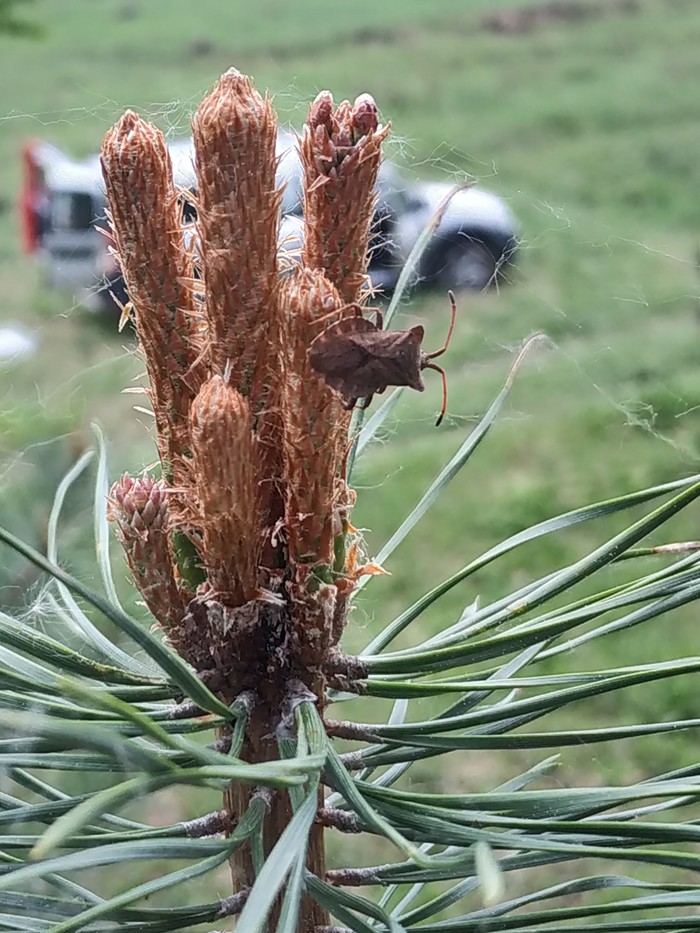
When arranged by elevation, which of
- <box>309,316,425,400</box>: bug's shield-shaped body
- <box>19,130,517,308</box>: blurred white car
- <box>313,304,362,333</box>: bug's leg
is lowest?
<box>309,316,425,400</box>: bug's shield-shaped body

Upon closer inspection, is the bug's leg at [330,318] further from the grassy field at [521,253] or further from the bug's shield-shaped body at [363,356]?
the grassy field at [521,253]

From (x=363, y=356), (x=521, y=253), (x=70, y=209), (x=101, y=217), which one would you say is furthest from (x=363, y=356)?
(x=521, y=253)

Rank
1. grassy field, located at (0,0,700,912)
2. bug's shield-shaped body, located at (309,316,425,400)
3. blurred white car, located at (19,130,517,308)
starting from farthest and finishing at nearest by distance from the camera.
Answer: grassy field, located at (0,0,700,912) → blurred white car, located at (19,130,517,308) → bug's shield-shaped body, located at (309,316,425,400)

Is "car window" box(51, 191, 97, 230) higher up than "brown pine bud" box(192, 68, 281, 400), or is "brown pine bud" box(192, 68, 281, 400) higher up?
"car window" box(51, 191, 97, 230)

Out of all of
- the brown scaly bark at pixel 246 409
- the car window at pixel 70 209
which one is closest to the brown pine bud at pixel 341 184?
the brown scaly bark at pixel 246 409

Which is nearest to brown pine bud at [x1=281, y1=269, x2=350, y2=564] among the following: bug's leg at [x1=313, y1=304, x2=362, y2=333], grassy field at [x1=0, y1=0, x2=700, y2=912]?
bug's leg at [x1=313, y1=304, x2=362, y2=333]

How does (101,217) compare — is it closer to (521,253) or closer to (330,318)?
(330,318)

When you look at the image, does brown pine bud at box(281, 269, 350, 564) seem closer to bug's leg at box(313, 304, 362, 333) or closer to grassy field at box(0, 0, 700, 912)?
bug's leg at box(313, 304, 362, 333)
